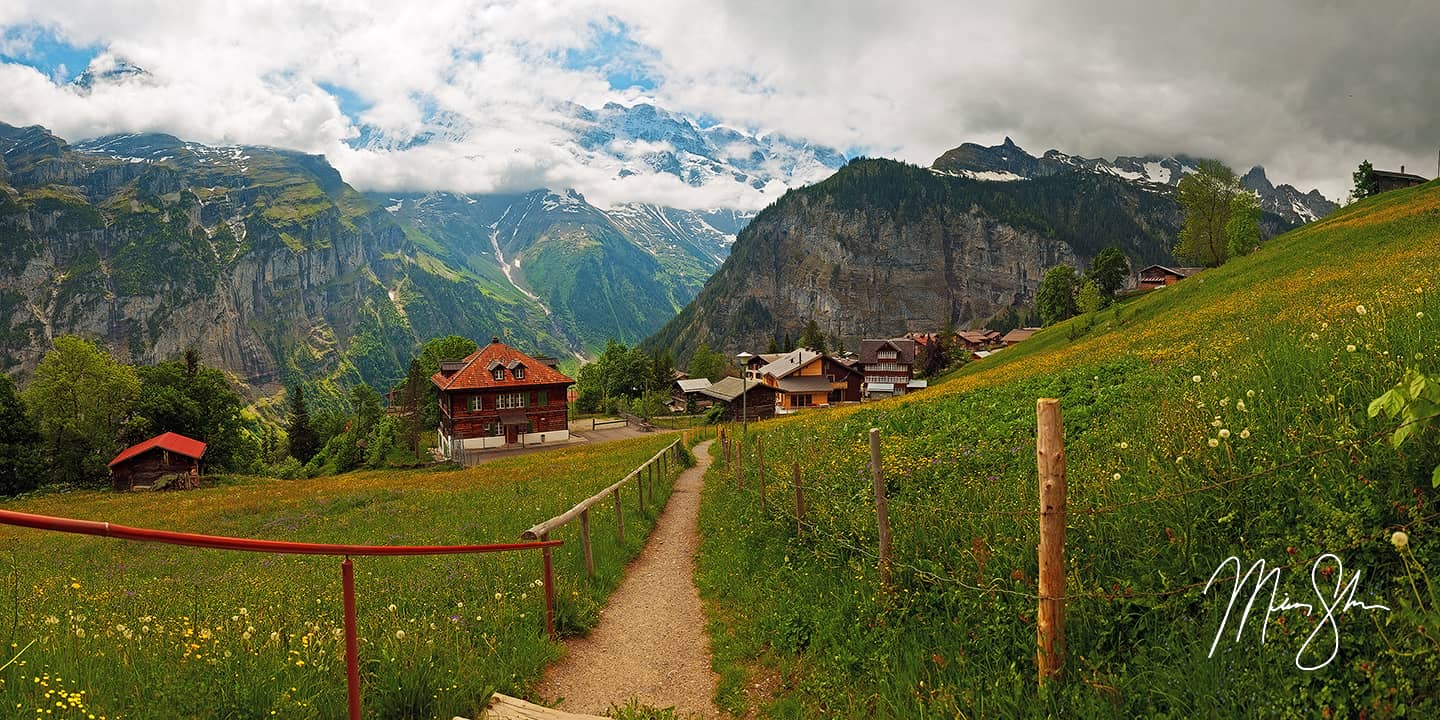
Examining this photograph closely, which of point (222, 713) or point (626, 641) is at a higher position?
point (222, 713)

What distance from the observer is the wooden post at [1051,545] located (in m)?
5.16

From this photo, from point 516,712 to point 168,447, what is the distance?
61.0 metres

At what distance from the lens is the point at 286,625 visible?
6898mm

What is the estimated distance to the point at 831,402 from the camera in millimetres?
92250

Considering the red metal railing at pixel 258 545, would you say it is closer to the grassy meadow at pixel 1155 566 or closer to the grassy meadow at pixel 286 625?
the grassy meadow at pixel 286 625

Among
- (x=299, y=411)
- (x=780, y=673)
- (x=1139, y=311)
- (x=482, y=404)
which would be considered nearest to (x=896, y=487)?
(x=780, y=673)

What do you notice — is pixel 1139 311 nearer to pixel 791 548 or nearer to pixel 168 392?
pixel 791 548

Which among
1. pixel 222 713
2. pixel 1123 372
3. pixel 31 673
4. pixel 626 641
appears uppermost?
pixel 1123 372

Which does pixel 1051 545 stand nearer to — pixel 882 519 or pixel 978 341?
pixel 882 519

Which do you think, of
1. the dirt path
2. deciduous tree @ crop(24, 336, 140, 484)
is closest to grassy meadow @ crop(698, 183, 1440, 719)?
the dirt path

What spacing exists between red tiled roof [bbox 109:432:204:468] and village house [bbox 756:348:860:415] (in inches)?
2398

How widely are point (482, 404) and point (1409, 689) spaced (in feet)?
205
